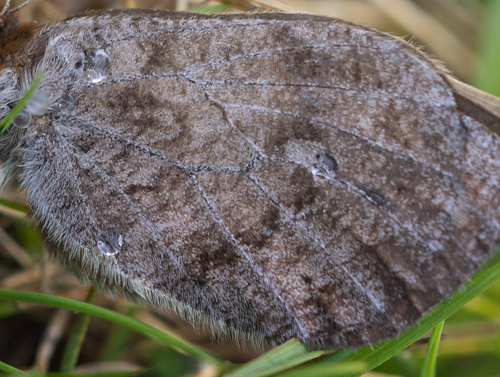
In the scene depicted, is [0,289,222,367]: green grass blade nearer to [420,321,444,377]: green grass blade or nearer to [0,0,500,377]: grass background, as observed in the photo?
[0,0,500,377]: grass background

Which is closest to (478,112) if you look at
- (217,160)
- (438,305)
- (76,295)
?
(438,305)

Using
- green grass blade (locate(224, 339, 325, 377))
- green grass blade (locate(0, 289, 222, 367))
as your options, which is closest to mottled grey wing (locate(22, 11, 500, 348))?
green grass blade (locate(224, 339, 325, 377))

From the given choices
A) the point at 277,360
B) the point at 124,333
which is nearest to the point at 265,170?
the point at 277,360

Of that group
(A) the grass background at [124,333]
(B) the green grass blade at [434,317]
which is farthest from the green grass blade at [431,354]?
(A) the grass background at [124,333]

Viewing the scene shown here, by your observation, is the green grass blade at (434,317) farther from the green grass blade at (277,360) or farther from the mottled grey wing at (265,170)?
the green grass blade at (277,360)

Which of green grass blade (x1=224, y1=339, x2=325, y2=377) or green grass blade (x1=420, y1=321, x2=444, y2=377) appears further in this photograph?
green grass blade (x1=420, y1=321, x2=444, y2=377)

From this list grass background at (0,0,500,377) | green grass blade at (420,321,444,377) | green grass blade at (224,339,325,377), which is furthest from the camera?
grass background at (0,0,500,377)

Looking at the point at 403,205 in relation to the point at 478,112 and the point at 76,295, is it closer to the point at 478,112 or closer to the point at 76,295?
the point at 478,112
